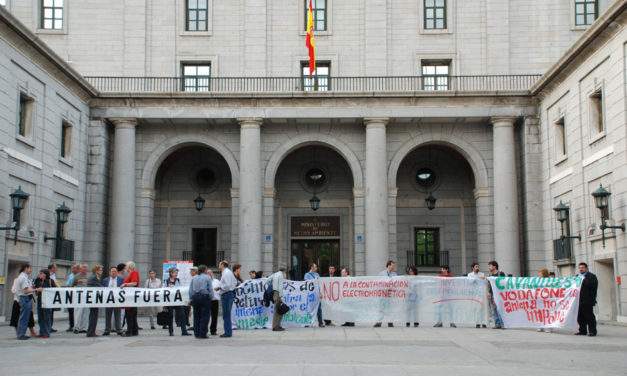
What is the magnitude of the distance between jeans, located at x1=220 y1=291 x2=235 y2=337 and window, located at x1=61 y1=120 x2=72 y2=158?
46.7 feet

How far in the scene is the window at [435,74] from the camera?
37.6 metres

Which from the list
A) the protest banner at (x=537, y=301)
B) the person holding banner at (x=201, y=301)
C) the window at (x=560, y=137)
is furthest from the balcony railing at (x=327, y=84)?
the person holding banner at (x=201, y=301)

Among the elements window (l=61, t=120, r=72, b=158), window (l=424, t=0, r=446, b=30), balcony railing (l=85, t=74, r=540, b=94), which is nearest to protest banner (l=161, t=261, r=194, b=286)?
window (l=61, t=120, r=72, b=158)

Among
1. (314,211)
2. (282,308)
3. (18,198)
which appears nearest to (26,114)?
(18,198)

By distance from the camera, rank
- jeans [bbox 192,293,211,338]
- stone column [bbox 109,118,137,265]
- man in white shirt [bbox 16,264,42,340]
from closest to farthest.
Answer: jeans [bbox 192,293,211,338]
man in white shirt [bbox 16,264,42,340]
stone column [bbox 109,118,137,265]

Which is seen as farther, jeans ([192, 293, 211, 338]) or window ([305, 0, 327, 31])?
window ([305, 0, 327, 31])

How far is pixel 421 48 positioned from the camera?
37875mm

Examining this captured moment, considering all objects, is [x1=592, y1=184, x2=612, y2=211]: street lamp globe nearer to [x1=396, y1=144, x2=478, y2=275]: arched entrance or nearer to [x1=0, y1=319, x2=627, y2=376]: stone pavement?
[x1=0, y1=319, x2=627, y2=376]: stone pavement

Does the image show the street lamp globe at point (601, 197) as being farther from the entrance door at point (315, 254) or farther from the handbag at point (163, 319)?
the entrance door at point (315, 254)

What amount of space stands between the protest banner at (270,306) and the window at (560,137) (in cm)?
1296

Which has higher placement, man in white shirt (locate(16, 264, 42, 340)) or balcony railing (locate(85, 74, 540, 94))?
balcony railing (locate(85, 74, 540, 94))

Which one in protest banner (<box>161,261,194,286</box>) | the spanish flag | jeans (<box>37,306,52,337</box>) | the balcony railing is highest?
the spanish flag

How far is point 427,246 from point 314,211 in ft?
18.2

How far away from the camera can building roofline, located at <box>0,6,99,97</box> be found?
1000 inches
